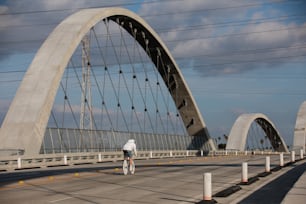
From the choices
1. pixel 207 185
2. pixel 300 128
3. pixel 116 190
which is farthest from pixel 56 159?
pixel 300 128

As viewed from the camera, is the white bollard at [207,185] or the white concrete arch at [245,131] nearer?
the white bollard at [207,185]

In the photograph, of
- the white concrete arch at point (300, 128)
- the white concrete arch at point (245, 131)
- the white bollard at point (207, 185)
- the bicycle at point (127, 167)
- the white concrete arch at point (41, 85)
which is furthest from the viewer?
the white concrete arch at point (300, 128)

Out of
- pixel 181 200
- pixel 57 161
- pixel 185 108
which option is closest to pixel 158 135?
pixel 185 108

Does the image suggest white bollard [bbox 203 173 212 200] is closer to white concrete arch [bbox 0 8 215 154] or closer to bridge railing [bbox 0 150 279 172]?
bridge railing [bbox 0 150 279 172]

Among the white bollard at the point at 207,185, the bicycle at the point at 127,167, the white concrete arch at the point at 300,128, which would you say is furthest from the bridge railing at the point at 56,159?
the white concrete arch at the point at 300,128

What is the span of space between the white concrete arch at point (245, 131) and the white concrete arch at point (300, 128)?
218 inches

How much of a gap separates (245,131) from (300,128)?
14.6 metres

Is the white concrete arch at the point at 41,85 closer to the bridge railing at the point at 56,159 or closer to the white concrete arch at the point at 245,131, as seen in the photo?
the bridge railing at the point at 56,159

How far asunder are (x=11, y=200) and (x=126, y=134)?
40.1 meters

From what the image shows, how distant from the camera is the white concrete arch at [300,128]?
115m

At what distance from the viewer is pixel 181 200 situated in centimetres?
1608

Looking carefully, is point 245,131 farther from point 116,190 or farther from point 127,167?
point 116,190

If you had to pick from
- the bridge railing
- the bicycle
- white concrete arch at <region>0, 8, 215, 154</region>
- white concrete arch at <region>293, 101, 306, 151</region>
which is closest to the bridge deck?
the bicycle

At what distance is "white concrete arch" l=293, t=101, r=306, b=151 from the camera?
115250 mm
